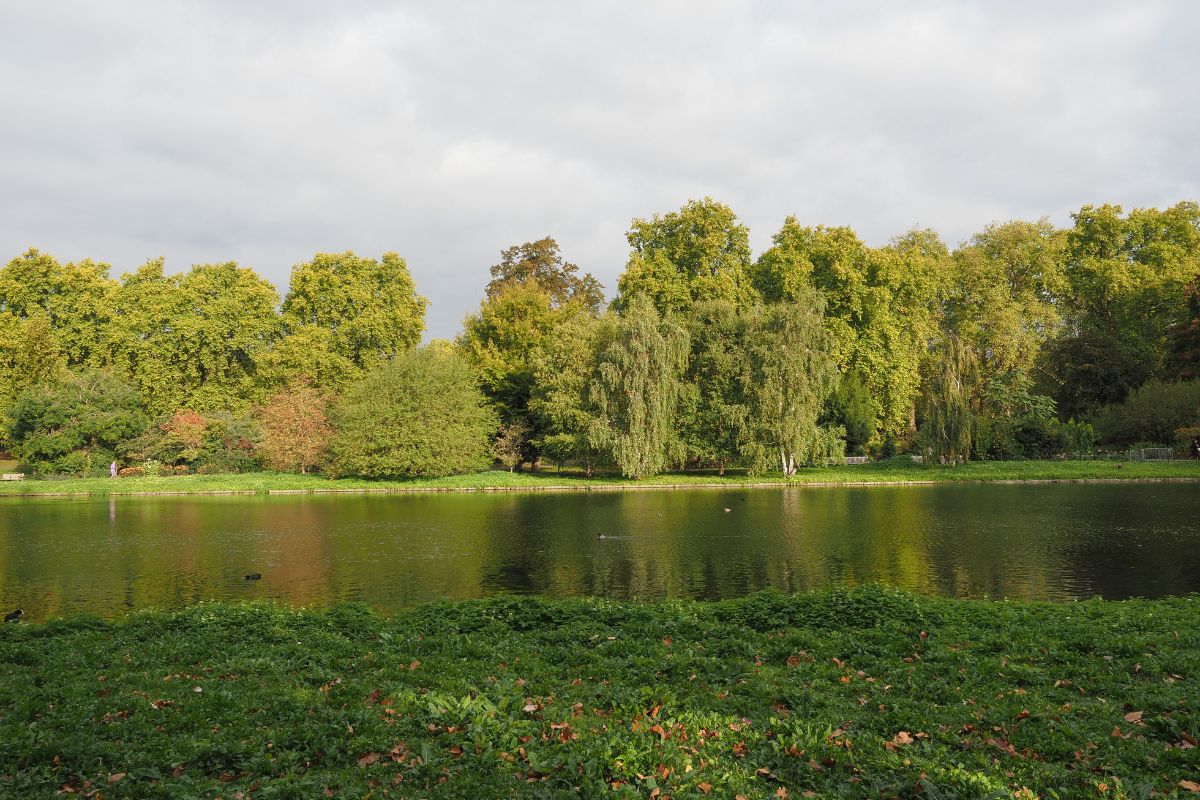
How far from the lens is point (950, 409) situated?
46125mm

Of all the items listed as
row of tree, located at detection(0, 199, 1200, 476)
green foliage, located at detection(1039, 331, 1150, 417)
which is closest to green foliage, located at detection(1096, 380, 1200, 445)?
row of tree, located at detection(0, 199, 1200, 476)

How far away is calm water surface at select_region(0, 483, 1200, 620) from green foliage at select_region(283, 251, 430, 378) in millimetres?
21311

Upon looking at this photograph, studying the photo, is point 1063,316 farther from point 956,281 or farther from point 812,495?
point 812,495

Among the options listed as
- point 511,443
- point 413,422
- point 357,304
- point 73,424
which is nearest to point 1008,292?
point 511,443

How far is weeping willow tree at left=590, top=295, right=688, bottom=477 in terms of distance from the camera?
4331 centimetres

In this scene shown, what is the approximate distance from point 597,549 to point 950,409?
109 ft

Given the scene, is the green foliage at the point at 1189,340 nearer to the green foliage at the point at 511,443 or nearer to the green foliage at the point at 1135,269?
the green foliage at the point at 1135,269

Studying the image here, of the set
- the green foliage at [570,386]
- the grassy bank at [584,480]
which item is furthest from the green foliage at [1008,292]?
the green foliage at [570,386]

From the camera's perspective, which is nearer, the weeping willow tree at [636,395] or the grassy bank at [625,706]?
the grassy bank at [625,706]

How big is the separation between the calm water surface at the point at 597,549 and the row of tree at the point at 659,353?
1150cm

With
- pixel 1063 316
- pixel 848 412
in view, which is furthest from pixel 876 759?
pixel 1063 316

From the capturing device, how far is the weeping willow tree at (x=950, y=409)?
46.0 metres

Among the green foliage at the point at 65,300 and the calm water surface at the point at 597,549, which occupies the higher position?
the green foliage at the point at 65,300

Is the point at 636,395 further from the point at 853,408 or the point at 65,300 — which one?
the point at 65,300
